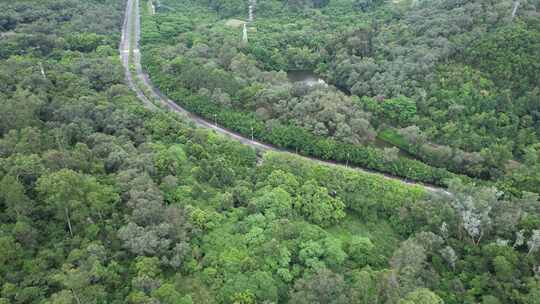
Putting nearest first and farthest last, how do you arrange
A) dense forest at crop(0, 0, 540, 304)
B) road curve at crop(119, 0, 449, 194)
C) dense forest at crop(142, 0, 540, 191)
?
dense forest at crop(0, 0, 540, 304), dense forest at crop(142, 0, 540, 191), road curve at crop(119, 0, 449, 194)

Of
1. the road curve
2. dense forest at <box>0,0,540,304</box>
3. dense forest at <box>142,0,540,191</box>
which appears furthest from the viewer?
the road curve

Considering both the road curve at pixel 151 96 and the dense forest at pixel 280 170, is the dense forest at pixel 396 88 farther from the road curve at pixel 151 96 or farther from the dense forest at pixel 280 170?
the road curve at pixel 151 96

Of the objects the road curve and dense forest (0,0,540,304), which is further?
the road curve

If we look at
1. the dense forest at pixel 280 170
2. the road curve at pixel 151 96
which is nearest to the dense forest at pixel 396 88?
the dense forest at pixel 280 170

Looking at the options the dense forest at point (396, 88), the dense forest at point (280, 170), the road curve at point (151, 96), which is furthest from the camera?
the road curve at point (151, 96)

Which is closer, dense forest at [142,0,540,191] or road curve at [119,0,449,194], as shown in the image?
dense forest at [142,0,540,191]

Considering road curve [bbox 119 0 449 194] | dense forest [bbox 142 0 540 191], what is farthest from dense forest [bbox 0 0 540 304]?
road curve [bbox 119 0 449 194]

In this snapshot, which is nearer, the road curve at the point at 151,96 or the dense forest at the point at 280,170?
the dense forest at the point at 280,170

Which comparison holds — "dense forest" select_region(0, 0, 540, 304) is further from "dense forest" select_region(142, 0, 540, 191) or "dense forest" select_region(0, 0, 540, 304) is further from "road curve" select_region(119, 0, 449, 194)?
"road curve" select_region(119, 0, 449, 194)

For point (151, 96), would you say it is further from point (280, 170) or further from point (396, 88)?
point (396, 88)
